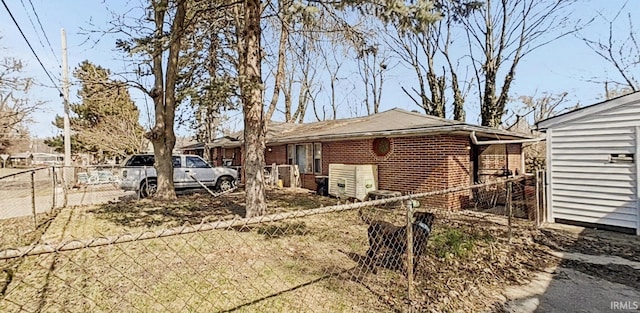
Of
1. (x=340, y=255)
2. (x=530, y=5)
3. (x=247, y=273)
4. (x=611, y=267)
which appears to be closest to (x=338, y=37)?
(x=340, y=255)

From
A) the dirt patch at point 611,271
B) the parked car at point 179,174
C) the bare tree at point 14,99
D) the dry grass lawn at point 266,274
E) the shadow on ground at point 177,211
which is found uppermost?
the bare tree at point 14,99

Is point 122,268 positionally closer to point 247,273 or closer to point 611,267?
point 247,273

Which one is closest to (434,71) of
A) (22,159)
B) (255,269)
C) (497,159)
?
(497,159)

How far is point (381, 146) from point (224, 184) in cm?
730

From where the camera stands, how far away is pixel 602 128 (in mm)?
7062

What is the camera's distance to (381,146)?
38.2 feet

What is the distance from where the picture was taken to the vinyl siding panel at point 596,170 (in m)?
6.71

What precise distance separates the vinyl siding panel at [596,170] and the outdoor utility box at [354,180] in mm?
5079

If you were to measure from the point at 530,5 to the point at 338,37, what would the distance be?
1480 cm

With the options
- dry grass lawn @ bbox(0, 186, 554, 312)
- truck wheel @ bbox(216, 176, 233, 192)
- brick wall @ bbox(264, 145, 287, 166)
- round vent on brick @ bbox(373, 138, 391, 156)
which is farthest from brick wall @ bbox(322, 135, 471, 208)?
truck wheel @ bbox(216, 176, 233, 192)

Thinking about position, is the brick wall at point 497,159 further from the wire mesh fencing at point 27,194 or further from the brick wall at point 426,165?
the wire mesh fencing at point 27,194

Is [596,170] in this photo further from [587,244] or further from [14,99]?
[14,99]

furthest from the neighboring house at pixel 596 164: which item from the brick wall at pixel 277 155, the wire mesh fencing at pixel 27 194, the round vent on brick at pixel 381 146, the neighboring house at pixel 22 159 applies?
the neighboring house at pixel 22 159

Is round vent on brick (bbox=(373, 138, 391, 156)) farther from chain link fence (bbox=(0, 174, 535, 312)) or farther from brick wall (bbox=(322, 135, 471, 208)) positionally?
chain link fence (bbox=(0, 174, 535, 312))
